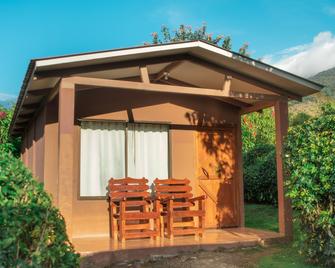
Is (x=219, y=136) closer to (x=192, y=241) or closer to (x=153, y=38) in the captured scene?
(x=192, y=241)

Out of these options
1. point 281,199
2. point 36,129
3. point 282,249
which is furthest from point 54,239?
point 36,129

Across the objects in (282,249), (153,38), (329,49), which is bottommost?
(282,249)

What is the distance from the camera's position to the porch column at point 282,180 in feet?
26.8

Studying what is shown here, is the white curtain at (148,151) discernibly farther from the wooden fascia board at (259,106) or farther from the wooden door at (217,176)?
the wooden fascia board at (259,106)

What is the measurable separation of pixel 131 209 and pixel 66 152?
2.64m

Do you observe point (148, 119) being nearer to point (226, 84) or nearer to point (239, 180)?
point (226, 84)

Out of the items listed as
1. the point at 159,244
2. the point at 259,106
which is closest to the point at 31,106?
the point at 159,244

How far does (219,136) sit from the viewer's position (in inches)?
392

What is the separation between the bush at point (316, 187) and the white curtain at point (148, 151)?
11.7 ft

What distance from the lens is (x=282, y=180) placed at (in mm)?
8281

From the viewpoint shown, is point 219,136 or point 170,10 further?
point 170,10

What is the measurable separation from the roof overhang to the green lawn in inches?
105

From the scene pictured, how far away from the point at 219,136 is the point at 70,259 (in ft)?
22.7

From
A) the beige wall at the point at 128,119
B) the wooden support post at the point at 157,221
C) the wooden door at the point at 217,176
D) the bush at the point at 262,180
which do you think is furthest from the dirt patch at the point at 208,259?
the bush at the point at 262,180
